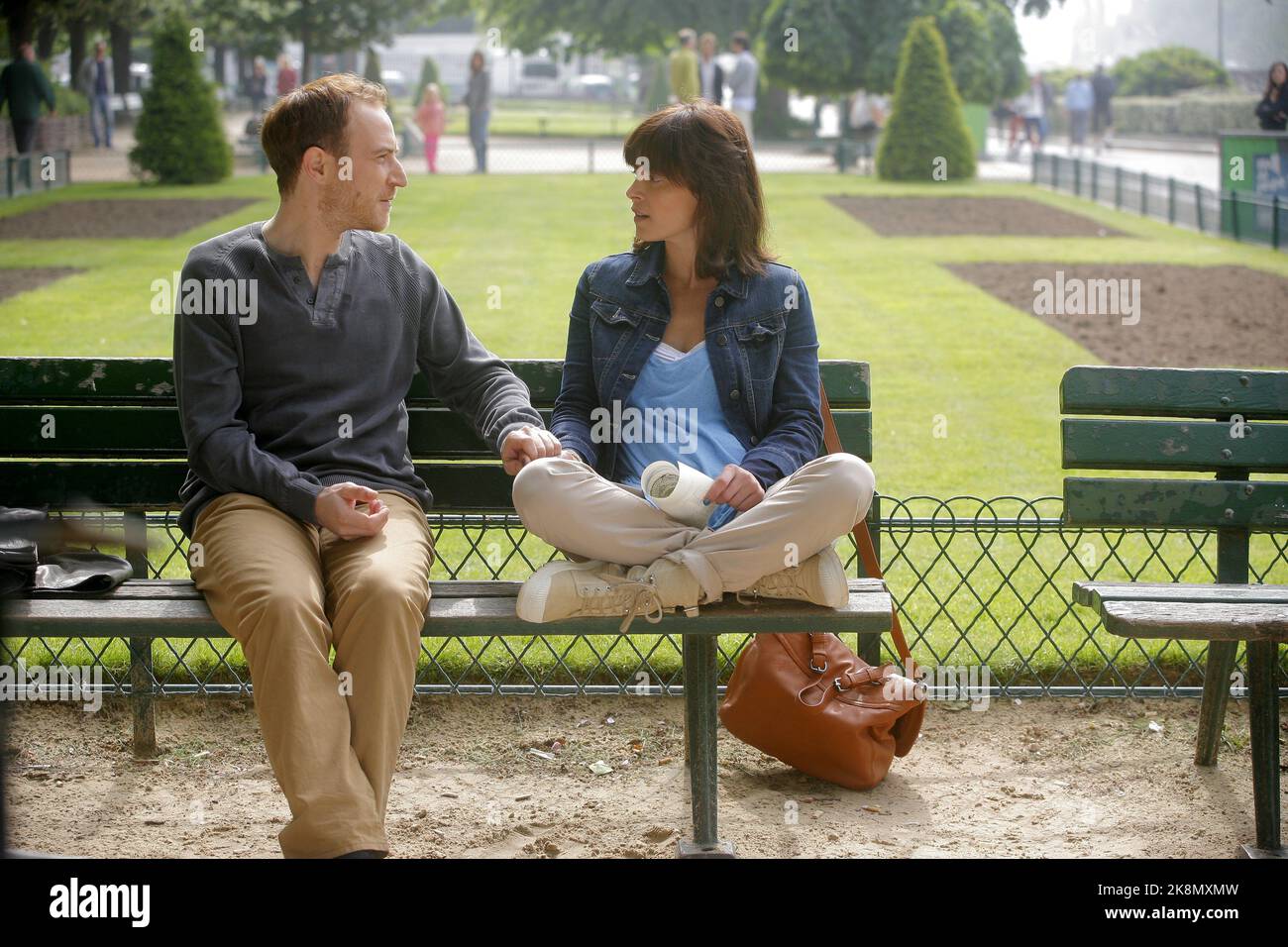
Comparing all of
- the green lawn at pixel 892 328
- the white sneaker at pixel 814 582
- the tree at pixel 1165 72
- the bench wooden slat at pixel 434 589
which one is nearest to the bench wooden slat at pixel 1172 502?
the green lawn at pixel 892 328

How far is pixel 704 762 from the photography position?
3.88 m

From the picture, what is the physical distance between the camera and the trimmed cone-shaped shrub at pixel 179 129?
23.1m

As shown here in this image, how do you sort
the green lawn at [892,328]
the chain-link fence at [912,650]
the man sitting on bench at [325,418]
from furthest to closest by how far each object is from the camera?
the green lawn at [892,328]
the chain-link fence at [912,650]
the man sitting on bench at [325,418]

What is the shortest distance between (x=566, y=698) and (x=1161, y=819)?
1.79 meters

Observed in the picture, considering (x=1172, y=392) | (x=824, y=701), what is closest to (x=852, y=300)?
(x=1172, y=392)

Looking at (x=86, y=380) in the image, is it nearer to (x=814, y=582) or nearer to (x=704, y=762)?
(x=704, y=762)

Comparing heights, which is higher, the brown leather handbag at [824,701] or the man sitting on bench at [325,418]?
the man sitting on bench at [325,418]

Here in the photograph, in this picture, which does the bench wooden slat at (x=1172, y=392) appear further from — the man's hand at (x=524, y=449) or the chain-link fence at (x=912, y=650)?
the man's hand at (x=524, y=449)

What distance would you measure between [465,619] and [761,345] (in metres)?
1.06

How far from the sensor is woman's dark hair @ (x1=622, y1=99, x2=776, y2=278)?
163 inches

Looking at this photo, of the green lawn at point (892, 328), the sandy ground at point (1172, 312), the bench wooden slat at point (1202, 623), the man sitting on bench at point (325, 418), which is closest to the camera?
the man sitting on bench at point (325, 418)

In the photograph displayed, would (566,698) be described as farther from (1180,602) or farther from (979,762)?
(1180,602)

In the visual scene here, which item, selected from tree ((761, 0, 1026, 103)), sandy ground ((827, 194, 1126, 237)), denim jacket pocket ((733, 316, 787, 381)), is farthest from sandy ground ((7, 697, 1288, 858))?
tree ((761, 0, 1026, 103))

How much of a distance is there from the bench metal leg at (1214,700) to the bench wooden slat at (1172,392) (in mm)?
653
